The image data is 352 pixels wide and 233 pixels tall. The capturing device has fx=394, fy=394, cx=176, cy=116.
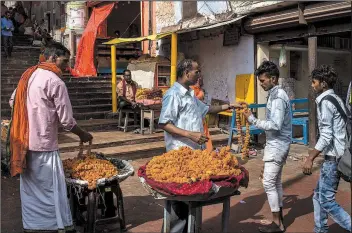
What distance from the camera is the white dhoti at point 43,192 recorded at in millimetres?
4105

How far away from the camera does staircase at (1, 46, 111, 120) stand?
1219 cm

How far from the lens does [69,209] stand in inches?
167

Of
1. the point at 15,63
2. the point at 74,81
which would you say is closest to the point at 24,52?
the point at 15,63

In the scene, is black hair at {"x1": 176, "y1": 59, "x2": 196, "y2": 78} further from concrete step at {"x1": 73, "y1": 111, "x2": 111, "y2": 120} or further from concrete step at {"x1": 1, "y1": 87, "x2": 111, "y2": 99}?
concrete step at {"x1": 1, "y1": 87, "x2": 111, "y2": 99}

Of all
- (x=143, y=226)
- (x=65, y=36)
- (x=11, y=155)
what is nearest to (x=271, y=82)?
(x=143, y=226)

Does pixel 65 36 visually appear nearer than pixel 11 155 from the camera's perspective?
No

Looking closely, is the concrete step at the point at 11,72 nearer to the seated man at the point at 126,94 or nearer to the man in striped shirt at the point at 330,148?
the seated man at the point at 126,94

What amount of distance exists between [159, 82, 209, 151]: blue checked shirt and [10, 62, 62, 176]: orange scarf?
49.5 inches

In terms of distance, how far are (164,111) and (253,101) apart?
6.78m

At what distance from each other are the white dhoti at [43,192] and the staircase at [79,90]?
7506mm

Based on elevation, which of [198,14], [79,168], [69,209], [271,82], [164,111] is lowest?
[69,209]

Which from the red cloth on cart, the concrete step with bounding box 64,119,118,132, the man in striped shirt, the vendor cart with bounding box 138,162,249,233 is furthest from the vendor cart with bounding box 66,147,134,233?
the concrete step with bounding box 64,119,118,132

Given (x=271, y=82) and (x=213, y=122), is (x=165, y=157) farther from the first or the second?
(x=213, y=122)

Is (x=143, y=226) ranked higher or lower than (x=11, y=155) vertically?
lower
